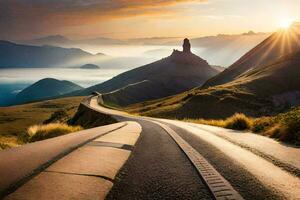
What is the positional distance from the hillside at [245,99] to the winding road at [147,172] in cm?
6485

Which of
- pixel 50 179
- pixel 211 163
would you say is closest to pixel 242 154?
pixel 211 163

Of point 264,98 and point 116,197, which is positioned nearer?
point 116,197

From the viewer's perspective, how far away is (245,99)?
9075 cm

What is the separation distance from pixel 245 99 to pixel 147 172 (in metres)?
86.3

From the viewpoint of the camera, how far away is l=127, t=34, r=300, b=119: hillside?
8068 cm

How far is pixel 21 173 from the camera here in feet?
21.9

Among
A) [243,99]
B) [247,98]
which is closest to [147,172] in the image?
[243,99]

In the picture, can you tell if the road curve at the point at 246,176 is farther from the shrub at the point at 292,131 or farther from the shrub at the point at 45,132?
the shrub at the point at 45,132

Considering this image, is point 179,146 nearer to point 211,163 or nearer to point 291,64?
point 211,163

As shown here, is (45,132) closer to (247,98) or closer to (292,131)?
(292,131)

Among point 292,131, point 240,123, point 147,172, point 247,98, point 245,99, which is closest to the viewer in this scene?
point 147,172

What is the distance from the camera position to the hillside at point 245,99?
80675 mm

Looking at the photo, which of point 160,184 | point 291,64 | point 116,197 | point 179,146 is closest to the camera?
point 116,197

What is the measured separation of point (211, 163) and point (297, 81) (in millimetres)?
116476
